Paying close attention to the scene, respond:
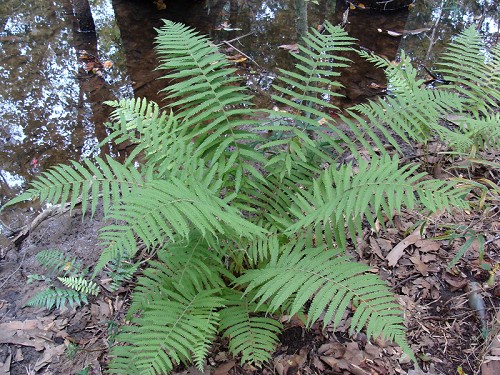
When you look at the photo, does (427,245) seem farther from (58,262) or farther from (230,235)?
(58,262)

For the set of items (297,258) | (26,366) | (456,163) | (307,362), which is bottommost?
(26,366)

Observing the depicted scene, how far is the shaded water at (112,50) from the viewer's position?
14.1 feet

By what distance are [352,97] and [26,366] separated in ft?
12.8

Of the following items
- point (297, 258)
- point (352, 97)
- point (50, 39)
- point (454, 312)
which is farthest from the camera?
point (50, 39)

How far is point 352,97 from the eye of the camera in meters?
4.78

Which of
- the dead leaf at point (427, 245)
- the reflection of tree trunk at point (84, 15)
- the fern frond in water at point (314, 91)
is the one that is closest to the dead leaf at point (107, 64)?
the reflection of tree trunk at point (84, 15)

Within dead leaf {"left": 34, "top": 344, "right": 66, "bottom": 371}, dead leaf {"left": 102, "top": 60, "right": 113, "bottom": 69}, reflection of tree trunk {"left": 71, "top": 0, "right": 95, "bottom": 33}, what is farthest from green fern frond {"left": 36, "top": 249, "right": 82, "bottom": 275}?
reflection of tree trunk {"left": 71, "top": 0, "right": 95, "bottom": 33}

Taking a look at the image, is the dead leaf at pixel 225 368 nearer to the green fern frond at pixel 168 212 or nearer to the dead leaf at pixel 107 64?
the green fern frond at pixel 168 212

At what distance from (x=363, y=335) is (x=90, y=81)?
4.22 m

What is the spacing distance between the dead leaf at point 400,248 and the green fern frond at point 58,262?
1923 mm

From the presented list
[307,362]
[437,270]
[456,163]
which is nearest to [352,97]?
[456,163]

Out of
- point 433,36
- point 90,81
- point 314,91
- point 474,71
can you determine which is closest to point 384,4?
point 433,36

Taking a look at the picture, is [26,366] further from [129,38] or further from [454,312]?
[129,38]

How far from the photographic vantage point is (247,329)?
207 cm
